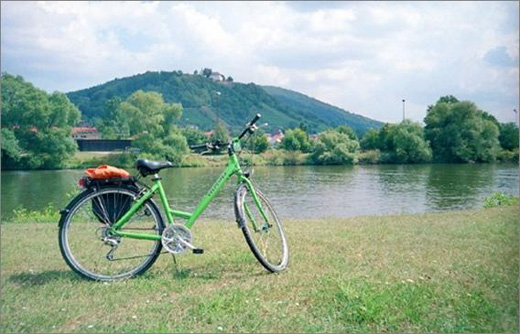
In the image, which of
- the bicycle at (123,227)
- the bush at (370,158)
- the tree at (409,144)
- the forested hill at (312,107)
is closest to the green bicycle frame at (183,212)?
the bicycle at (123,227)

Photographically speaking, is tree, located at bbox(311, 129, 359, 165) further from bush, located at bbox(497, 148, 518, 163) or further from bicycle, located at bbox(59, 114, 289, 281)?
bicycle, located at bbox(59, 114, 289, 281)

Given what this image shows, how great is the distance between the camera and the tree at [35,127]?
2210 centimetres

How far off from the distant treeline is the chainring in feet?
52.5

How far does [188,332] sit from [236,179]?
2.11m

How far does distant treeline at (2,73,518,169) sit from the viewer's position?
74.0ft

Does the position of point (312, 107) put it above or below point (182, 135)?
above

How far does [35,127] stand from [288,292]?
25.4m

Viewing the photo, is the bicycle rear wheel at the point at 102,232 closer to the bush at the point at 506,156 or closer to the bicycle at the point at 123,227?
the bicycle at the point at 123,227

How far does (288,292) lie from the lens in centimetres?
382

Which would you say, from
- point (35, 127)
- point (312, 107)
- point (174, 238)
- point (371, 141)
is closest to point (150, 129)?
point (35, 127)

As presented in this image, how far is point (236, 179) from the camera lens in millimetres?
4863

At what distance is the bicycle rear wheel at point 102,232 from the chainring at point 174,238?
79mm

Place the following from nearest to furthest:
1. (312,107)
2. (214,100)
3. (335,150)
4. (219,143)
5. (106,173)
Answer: (106,173)
(219,143)
(335,150)
(214,100)
(312,107)

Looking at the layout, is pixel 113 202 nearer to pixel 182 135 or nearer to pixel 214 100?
pixel 182 135
